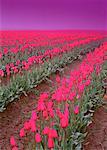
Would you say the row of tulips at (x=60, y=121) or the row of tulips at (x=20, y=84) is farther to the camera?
the row of tulips at (x=20, y=84)

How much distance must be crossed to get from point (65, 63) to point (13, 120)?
637 cm

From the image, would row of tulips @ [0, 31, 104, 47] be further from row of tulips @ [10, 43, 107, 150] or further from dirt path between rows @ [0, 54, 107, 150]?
row of tulips @ [10, 43, 107, 150]

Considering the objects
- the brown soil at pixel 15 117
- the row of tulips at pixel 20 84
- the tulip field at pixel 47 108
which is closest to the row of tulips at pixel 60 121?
the tulip field at pixel 47 108

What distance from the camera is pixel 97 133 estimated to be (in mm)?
4840

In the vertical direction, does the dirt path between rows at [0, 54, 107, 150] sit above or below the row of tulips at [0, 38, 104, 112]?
below

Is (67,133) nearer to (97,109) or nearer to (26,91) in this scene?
(97,109)

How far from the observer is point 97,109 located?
6.00 m

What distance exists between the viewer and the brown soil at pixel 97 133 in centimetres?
439

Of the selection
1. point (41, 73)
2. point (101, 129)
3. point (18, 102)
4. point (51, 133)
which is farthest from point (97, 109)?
point (51, 133)

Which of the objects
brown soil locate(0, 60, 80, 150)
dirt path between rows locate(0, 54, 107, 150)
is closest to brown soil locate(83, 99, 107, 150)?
dirt path between rows locate(0, 54, 107, 150)

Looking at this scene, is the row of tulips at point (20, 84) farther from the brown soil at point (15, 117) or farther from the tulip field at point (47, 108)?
the brown soil at point (15, 117)

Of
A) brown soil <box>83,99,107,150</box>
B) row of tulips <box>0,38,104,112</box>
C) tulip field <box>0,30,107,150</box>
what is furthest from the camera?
row of tulips <box>0,38,104,112</box>

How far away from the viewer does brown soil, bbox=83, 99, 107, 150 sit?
4.39 meters

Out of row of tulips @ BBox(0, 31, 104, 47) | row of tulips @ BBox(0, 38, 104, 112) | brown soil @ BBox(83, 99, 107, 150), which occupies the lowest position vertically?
brown soil @ BBox(83, 99, 107, 150)
